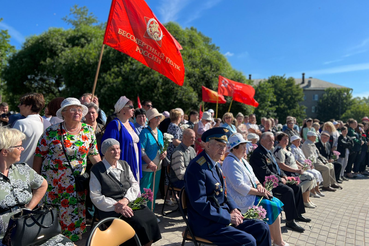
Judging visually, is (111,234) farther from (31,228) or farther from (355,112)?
(355,112)

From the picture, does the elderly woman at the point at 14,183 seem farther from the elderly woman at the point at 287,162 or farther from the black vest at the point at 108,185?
the elderly woman at the point at 287,162

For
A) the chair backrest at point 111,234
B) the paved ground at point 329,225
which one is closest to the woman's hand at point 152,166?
the paved ground at point 329,225

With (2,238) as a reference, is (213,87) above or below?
above

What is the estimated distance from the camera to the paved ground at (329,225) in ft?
15.9

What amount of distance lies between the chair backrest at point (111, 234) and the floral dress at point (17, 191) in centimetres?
27

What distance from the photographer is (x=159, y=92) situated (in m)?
16.1

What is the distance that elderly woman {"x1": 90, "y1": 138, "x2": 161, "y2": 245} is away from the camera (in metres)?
3.34

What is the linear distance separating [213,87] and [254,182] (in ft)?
45.9

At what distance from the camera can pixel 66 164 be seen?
3605 millimetres

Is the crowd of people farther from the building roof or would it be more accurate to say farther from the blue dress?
the building roof

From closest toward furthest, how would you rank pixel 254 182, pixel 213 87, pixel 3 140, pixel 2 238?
pixel 2 238 → pixel 3 140 → pixel 254 182 → pixel 213 87

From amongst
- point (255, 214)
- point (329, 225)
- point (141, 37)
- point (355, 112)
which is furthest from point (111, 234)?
point (355, 112)

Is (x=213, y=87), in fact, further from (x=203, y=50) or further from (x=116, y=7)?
(x=116, y=7)

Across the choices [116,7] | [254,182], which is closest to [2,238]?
[254,182]
